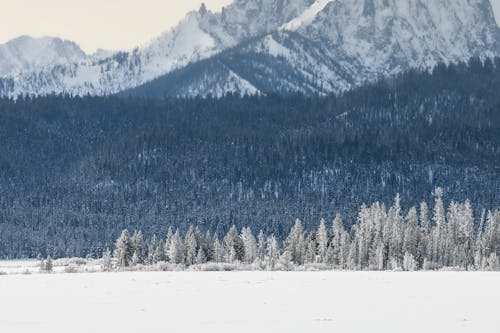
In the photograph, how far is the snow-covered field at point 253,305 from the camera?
127 ft

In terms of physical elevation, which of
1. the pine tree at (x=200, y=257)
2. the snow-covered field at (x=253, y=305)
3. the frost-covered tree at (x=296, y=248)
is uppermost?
the frost-covered tree at (x=296, y=248)

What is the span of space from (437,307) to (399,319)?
497cm

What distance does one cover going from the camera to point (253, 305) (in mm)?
45625

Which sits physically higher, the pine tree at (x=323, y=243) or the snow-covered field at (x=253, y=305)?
the pine tree at (x=323, y=243)

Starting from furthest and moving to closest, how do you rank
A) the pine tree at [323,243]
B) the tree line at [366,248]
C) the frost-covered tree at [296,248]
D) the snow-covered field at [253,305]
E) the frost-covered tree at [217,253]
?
the pine tree at [323,243] < the frost-covered tree at [217,253] < the frost-covered tree at [296,248] < the tree line at [366,248] < the snow-covered field at [253,305]

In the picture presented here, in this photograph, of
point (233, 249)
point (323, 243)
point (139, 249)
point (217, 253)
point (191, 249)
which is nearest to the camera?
point (191, 249)

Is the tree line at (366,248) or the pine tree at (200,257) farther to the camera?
the tree line at (366,248)

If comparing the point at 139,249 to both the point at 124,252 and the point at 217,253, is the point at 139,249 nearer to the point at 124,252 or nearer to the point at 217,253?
the point at 124,252

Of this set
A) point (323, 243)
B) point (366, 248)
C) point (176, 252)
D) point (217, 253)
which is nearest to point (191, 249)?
point (176, 252)

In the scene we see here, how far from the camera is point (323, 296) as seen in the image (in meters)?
50.2

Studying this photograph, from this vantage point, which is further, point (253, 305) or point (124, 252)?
point (124, 252)

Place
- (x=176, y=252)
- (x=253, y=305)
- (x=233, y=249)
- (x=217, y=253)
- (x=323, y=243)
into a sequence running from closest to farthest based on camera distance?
(x=253, y=305), (x=176, y=252), (x=217, y=253), (x=233, y=249), (x=323, y=243)

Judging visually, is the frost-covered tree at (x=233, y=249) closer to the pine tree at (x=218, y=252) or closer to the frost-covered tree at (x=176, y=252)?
the pine tree at (x=218, y=252)

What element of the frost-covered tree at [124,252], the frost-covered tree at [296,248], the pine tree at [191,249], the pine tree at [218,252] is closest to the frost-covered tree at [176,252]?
the pine tree at [191,249]
